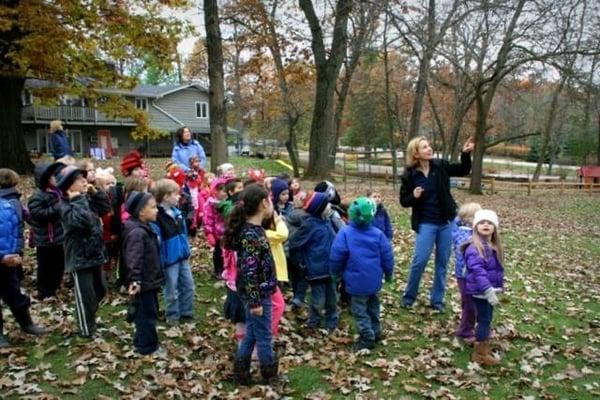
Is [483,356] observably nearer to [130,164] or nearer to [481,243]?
[481,243]

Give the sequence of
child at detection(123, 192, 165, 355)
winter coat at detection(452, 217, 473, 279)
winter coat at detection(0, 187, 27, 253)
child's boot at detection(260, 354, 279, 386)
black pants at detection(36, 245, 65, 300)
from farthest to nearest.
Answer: black pants at detection(36, 245, 65, 300)
winter coat at detection(452, 217, 473, 279)
winter coat at detection(0, 187, 27, 253)
child at detection(123, 192, 165, 355)
child's boot at detection(260, 354, 279, 386)

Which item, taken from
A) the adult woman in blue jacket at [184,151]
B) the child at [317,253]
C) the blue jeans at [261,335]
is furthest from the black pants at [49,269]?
the adult woman in blue jacket at [184,151]

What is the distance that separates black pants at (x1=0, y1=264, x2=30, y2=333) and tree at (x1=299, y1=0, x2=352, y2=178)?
52.2 ft

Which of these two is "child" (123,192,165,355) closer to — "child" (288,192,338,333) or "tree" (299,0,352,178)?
"child" (288,192,338,333)

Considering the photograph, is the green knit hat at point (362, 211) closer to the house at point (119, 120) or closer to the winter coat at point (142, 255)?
the winter coat at point (142, 255)

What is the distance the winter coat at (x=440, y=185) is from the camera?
676 centimetres

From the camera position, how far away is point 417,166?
6879mm

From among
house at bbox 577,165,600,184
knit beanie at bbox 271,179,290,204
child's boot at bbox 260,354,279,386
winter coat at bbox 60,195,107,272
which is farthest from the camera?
house at bbox 577,165,600,184

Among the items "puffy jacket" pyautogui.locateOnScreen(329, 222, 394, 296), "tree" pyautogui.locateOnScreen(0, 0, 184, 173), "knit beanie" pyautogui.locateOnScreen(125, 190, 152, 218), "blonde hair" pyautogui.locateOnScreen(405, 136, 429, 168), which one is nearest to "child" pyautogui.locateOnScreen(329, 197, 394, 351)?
"puffy jacket" pyautogui.locateOnScreen(329, 222, 394, 296)

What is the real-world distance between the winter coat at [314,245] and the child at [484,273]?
1546 millimetres

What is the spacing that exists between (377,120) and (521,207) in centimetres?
2886

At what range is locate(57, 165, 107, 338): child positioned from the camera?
212 inches

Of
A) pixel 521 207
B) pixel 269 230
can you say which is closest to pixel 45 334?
pixel 269 230

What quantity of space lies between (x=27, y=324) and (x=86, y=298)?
0.77m
